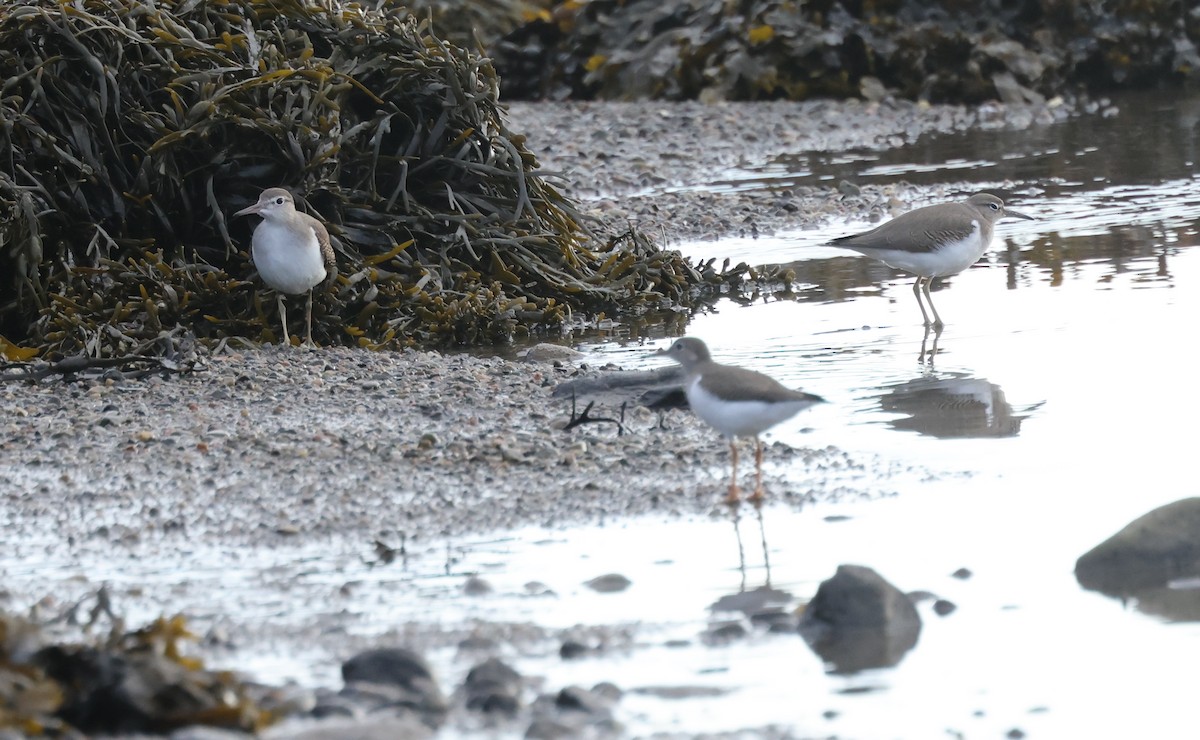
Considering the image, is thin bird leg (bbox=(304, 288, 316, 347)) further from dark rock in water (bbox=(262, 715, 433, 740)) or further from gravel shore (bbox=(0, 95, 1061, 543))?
dark rock in water (bbox=(262, 715, 433, 740))

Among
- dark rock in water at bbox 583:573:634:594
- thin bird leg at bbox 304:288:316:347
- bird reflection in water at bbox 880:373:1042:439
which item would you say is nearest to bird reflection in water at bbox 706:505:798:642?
dark rock in water at bbox 583:573:634:594

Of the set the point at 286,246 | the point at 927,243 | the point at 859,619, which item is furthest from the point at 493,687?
the point at 927,243

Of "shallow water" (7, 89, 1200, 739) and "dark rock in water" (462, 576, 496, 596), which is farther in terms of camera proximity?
"dark rock in water" (462, 576, 496, 596)

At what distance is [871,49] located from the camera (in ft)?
64.1

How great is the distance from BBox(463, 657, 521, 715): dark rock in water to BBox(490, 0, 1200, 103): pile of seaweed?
52.4 feet

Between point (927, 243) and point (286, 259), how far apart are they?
342 centimetres

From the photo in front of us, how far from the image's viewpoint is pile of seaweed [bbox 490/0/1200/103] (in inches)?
765

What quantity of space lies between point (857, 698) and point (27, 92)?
6.32 metres

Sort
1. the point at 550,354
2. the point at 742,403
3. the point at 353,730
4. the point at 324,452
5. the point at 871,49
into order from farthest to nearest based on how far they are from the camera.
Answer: the point at 871,49 < the point at 550,354 < the point at 324,452 < the point at 742,403 < the point at 353,730

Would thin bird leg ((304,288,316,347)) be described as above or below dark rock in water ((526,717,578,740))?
above

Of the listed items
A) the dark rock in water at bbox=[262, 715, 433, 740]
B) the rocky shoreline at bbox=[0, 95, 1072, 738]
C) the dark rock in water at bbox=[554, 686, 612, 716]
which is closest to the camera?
the dark rock in water at bbox=[262, 715, 433, 740]

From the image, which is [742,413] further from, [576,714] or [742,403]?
[576,714]

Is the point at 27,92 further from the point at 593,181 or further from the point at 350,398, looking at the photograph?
the point at 593,181

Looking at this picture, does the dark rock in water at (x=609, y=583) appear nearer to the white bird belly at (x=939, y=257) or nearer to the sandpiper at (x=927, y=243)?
the sandpiper at (x=927, y=243)
